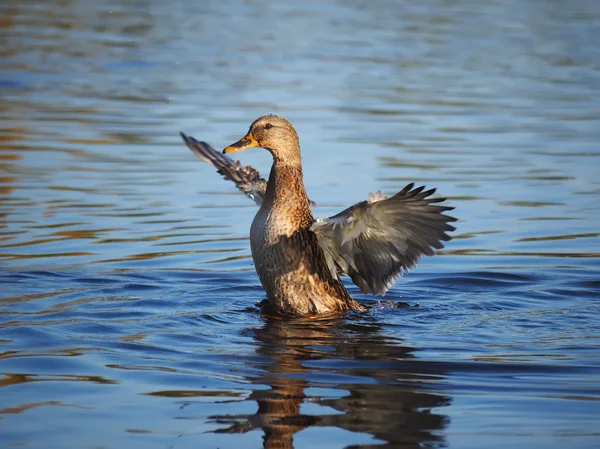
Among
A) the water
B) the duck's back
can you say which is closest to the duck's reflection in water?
the water

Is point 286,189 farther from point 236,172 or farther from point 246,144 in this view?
point 236,172

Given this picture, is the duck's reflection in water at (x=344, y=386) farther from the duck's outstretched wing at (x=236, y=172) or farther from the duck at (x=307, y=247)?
the duck's outstretched wing at (x=236, y=172)

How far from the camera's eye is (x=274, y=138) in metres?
7.93

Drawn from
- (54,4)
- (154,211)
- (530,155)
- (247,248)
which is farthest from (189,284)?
(54,4)

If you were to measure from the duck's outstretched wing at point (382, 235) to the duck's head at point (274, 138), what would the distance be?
0.71 metres

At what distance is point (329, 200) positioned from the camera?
10.8 meters

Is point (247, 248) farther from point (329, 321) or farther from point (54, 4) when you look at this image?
point (54, 4)

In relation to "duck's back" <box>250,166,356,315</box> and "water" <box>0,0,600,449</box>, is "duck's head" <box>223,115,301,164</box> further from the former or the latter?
"water" <box>0,0,600,449</box>

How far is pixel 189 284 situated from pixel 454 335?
242 centimetres

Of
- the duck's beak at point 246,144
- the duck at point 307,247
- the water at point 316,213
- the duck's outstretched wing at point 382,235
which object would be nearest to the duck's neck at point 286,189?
the duck at point 307,247

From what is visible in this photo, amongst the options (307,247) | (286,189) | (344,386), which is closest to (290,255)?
(307,247)

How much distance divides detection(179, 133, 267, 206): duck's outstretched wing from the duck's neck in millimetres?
857

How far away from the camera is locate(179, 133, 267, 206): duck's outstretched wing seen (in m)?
8.84

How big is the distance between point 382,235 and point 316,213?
3093mm
